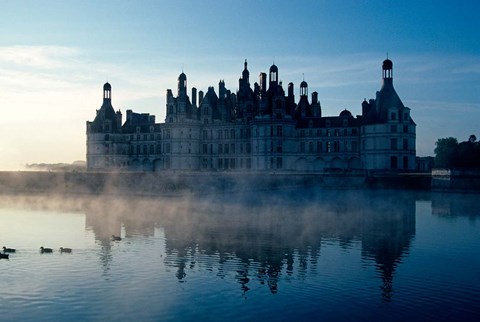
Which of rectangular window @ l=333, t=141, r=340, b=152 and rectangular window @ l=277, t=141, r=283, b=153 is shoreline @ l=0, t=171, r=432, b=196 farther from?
rectangular window @ l=333, t=141, r=340, b=152

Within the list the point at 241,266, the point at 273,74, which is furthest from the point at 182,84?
the point at 241,266

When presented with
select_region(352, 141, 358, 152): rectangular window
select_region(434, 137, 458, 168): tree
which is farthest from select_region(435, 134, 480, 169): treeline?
select_region(352, 141, 358, 152): rectangular window

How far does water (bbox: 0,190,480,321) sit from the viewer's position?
1584cm

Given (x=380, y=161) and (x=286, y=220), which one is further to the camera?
(x=380, y=161)

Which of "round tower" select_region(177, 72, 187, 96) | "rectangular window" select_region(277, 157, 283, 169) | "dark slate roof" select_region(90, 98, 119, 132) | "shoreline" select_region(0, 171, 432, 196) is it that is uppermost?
"round tower" select_region(177, 72, 187, 96)

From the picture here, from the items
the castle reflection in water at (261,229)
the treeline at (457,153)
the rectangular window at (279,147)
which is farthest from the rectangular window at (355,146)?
the castle reflection in water at (261,229)

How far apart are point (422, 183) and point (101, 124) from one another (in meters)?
49.2

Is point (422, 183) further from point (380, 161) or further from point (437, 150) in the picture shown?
point (437, 150)

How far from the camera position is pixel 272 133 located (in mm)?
73688

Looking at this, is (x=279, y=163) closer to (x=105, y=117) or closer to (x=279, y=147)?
(x=279, y=147)

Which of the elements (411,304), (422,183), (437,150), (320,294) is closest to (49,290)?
(320,294)

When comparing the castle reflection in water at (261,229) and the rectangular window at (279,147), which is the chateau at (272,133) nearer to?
the rectangular window at (279,147)

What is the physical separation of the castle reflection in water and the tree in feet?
109

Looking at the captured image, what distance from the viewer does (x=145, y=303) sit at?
16.2 metres
